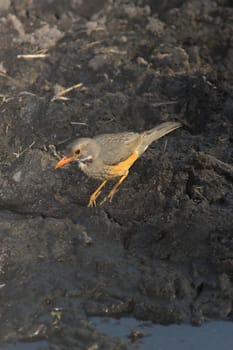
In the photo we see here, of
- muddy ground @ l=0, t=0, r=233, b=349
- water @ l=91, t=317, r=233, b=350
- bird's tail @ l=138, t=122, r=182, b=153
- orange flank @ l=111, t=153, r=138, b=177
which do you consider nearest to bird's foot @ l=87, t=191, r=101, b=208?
muddy ground @ l=0, t=0, r=233, b=349

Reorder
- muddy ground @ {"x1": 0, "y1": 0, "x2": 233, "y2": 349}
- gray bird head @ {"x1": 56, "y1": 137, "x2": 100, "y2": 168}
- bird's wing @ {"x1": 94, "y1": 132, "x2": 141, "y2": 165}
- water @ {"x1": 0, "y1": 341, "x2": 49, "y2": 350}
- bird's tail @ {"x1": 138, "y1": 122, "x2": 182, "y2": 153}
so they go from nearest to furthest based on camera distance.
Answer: water @ {"x1": 0, "y1": 341, "x2": 49, "y2": 350}
muddy ground @ {"x1": 0, "y1": 0, "x2": 233, "y2": 349}
gray bird head @ {"x1": 56, "y1": 137, "x2": 100, "y2": 168}
bird's wing @ {"x1": 94, "y1": 132, "x2": 141, "y2": 165}
bird's tail @ {"x1": 138, "y1": 122, "x2": 182, "y2": 153}

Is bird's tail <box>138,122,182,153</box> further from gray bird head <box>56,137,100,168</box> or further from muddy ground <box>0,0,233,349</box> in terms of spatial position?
gray bird head <box>56,137,100,168</box>

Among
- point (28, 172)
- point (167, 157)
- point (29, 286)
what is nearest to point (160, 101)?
point (167, 157)

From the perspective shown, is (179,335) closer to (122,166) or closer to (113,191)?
(113,191)

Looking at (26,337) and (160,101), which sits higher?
(160,101)

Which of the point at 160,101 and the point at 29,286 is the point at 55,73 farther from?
the point at 29,286

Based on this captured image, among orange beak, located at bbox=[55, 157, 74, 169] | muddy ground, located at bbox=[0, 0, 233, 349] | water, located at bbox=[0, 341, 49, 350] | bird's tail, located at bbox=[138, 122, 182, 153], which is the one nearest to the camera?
water, located at bbox=[0, 341, 49, 350]
